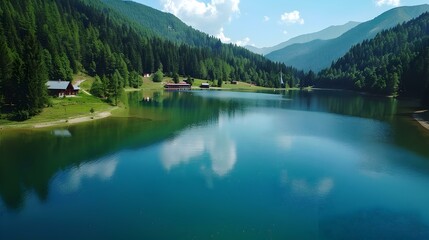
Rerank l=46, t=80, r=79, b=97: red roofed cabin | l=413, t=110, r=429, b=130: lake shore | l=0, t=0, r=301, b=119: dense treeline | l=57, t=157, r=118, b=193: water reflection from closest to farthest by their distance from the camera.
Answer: l=57, t=157, r=118, b=193: water reflection
l=0, t=0, r=301, b=119: dense treeline
l=413, t=110, r=429, b=130: lake shore
l=46, t=80, r=79, b=97: red roofed cabin

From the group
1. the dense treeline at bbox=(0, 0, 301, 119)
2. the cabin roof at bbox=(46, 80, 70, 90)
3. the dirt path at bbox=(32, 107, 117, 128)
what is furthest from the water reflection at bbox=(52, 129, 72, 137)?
the cabin roof at bbox=(46, 80, 70, 90)

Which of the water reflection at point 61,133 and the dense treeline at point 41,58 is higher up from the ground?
the dense treeline at point 41,58

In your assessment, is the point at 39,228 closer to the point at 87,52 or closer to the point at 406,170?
the point at 406,170

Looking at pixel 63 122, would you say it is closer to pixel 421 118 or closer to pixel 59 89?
pixel 59 89

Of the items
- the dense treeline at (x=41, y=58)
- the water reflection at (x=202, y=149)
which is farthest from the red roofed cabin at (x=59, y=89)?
the water reflection at (x=202, y=149)

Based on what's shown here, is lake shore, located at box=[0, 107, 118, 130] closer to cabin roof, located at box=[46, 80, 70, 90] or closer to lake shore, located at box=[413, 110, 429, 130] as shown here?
cabin roof, located at box=[46, 80, 70, 90]

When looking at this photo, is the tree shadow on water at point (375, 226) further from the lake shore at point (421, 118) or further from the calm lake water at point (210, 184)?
the lake shore at point (421, 118)

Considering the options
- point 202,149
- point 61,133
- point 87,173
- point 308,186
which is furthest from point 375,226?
point 61,133
